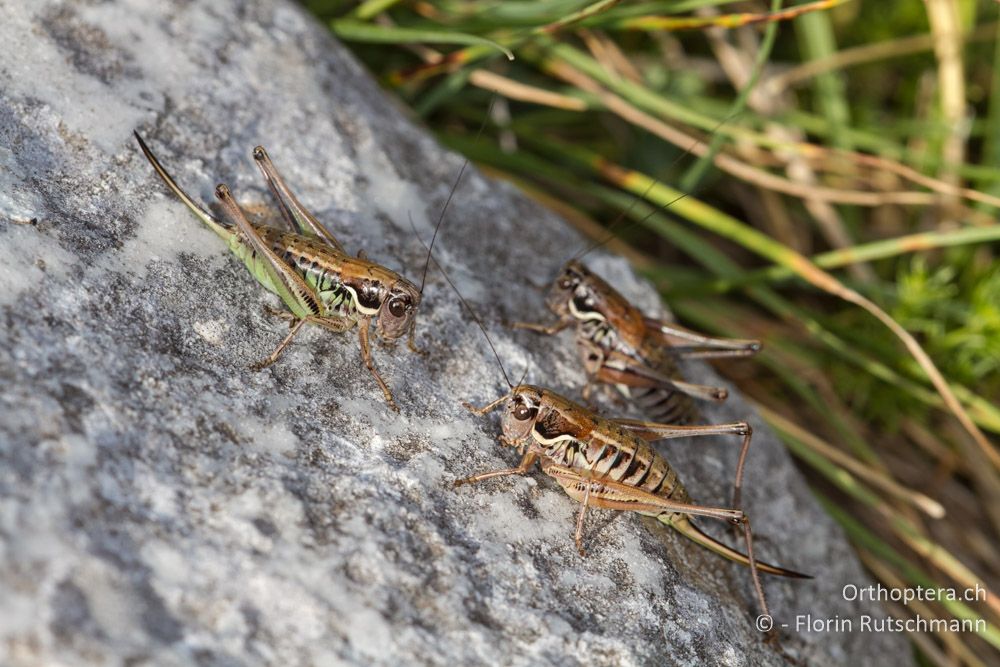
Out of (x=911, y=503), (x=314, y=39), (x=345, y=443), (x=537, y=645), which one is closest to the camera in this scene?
(x=537, y=645)

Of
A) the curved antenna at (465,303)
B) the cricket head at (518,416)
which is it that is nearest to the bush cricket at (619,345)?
the curved antenna at (465,303)

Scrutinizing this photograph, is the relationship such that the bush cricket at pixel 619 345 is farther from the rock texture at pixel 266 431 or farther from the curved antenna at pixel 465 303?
the curved antenna at pixel 465 303

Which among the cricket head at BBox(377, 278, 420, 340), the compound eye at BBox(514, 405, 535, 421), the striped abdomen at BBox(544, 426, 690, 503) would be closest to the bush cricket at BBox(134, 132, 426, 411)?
the cricket head at BBox(377, 278, 420, 340)

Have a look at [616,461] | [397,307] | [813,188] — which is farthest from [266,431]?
[813,188]

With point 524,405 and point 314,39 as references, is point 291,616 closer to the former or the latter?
point 524,405

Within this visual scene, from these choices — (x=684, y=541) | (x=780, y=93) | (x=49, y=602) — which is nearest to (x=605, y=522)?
(x=684, y=541)

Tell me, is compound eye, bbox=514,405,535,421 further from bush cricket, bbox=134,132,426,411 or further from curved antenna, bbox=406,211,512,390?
bush cricket, bbox=134,132,426,411
